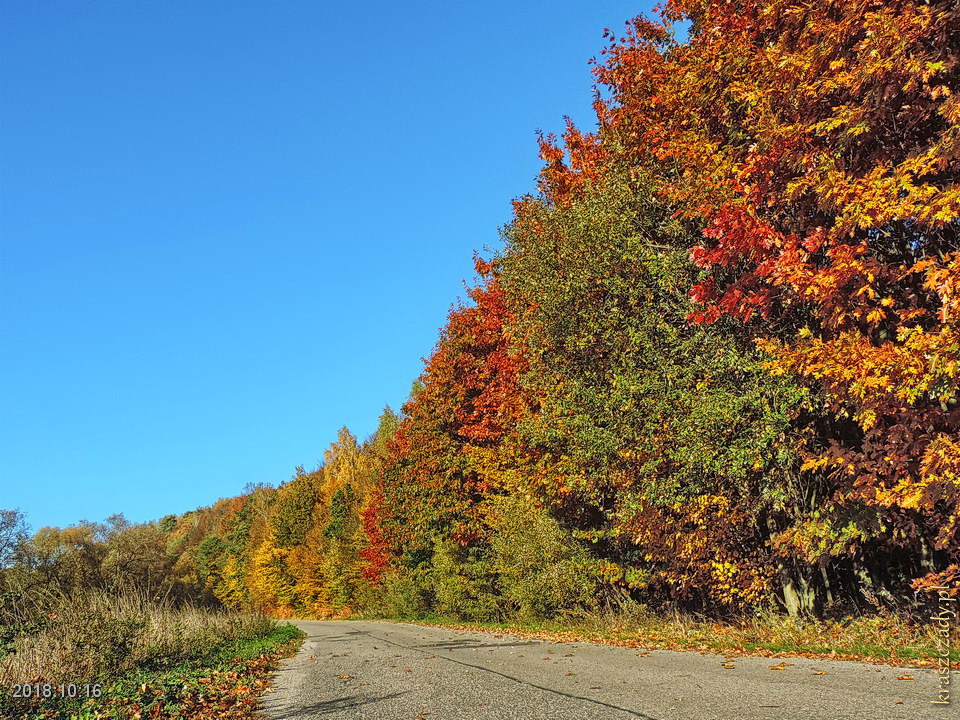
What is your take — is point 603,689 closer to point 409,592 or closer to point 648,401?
point 648,401

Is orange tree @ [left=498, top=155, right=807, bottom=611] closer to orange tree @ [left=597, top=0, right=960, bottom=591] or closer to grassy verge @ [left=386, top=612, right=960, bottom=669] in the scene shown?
grassy verge @ [left=386, top=612, right=960, bottom=669]

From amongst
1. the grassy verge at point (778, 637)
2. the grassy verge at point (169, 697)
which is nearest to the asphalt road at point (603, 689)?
the grassy verge at point (169, 697)

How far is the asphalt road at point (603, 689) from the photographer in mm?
5418

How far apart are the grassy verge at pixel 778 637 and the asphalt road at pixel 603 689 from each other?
0.80 meters

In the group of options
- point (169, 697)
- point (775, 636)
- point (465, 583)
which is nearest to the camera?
point (169, 697)

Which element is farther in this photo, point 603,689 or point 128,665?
point 128,665

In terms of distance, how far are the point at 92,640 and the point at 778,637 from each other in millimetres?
12327

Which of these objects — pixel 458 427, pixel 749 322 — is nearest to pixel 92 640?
pixel 749 322

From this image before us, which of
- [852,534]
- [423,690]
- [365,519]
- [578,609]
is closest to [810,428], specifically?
[852,534]

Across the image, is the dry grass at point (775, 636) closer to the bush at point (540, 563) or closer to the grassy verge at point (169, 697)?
the bush at point (540, 563)

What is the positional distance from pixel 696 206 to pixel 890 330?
3.92 m

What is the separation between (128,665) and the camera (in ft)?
38.8

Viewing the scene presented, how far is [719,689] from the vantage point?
6.42m

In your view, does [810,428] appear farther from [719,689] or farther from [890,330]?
[719,689]
